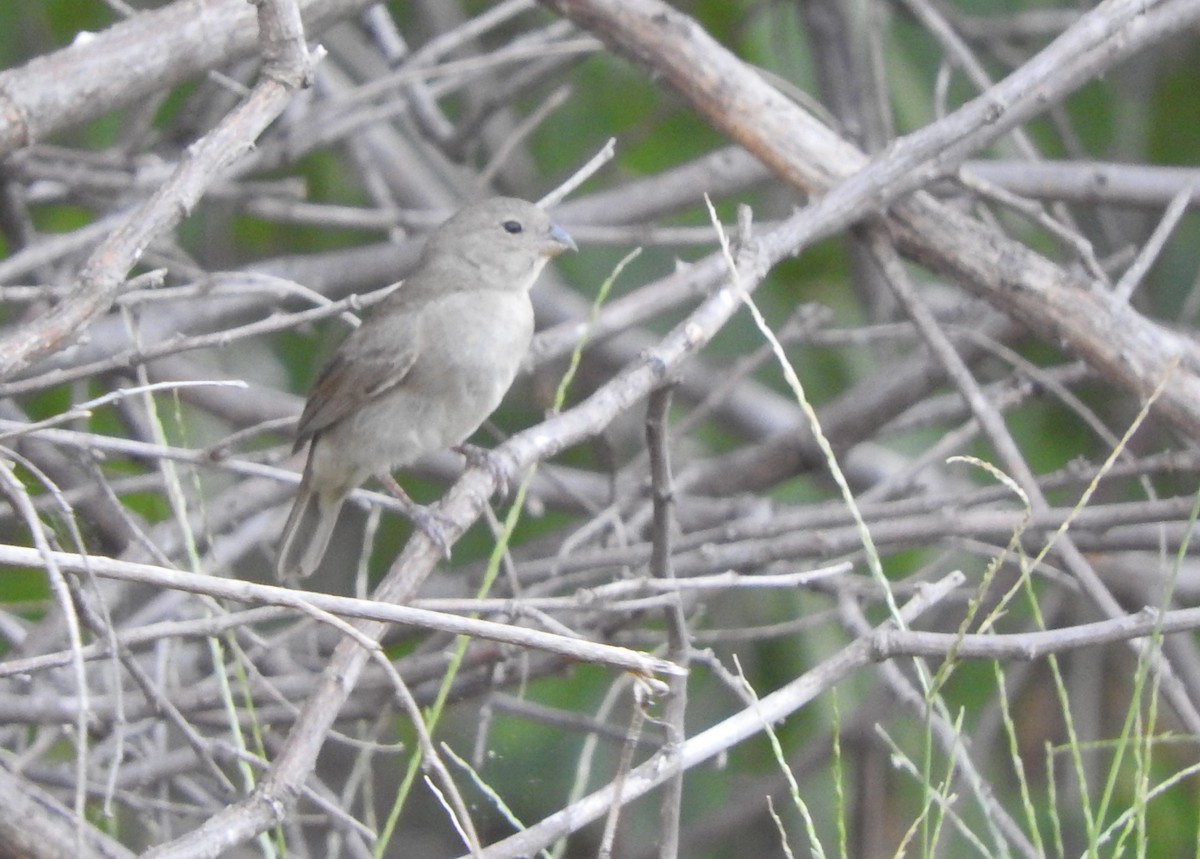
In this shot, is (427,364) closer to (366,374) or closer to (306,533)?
(366,374)

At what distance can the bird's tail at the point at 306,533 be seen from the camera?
14.6ft

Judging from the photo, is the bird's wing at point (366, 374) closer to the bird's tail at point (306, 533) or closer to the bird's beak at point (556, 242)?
the bird's tail at point (306, 533)

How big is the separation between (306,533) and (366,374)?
52cm

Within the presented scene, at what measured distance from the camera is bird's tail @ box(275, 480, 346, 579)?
4461mm

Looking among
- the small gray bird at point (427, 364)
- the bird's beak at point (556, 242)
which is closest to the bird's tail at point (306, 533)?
the small gray bird at point (427, 364)

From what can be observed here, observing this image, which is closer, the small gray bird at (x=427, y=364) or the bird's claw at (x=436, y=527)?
the bird's claw at (x=436, y=527)

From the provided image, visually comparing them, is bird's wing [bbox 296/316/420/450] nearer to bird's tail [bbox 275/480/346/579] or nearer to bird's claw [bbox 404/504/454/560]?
bird's tail [bbox 275/480/346/579]

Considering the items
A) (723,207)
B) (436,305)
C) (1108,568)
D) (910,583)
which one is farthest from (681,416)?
(910,583)

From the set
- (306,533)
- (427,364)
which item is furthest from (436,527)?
(306,533)

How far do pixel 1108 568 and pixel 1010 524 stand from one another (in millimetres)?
986

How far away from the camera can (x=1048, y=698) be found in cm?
608

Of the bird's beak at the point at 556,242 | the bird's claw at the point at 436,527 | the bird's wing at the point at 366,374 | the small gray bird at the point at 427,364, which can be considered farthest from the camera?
the bird's beak at the point at 556,242

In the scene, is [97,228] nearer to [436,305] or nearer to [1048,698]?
[436,305]

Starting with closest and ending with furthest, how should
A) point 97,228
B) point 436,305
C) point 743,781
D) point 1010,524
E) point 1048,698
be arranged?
point 1010,524 < point 97,228 < point 436,305 < point 743,781 < point 1048,698
